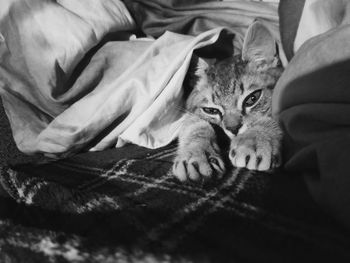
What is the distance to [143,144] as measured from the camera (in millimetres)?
905

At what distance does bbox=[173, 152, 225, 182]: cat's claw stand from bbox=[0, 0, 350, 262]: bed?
24mm

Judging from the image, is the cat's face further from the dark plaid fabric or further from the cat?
the dark plaid fabric

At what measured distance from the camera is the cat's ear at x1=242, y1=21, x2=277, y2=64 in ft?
2.86

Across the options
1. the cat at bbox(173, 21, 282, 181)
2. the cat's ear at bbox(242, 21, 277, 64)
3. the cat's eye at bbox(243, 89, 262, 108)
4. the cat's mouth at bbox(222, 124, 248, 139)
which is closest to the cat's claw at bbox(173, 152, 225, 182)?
the cat at bbox(173, 21, 282, 181)

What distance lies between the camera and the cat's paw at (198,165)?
2.23 ft

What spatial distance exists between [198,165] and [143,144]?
9.7 inches

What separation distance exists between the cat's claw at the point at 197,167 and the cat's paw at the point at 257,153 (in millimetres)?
38

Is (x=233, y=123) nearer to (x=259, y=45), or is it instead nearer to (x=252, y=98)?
(x=252, y=98)

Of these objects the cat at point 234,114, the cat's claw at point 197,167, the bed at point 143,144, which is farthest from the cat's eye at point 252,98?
the cat's claw at point 197,167

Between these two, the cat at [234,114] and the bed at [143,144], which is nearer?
the bed at [143,144]

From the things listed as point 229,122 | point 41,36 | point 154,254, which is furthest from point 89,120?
point 154,254

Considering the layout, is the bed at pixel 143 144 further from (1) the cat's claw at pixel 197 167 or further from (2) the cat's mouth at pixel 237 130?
(2) the cat's mouth at pixel 237 130

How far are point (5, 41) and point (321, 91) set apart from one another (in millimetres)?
761

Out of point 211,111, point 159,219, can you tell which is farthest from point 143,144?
point 159,219
